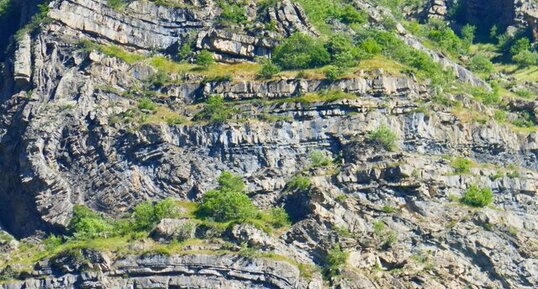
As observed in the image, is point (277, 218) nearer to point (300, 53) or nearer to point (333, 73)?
point (333, 73)

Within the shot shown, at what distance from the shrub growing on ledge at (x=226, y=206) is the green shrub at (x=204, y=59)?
13.1 meters

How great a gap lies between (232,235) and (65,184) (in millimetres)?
12889

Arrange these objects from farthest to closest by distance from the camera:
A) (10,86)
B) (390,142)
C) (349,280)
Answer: (10,86)
(390,142)
(349,280)

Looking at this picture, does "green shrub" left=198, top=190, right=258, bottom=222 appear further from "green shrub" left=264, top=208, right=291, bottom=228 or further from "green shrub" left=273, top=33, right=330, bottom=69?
"green shrub" left=273, top=33, right=330, bottom=69

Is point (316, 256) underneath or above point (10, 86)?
underneath

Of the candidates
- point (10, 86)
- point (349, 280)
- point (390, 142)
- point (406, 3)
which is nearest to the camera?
point (349, 280)

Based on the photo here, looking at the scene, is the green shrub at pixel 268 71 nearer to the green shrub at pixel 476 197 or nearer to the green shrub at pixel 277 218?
the green shrub at pixel 277 218

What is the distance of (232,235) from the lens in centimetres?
9125

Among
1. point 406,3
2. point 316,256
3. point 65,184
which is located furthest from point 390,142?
point 406,3

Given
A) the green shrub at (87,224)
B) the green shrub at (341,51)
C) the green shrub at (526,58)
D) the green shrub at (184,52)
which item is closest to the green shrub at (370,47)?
the green shrub at (341,51)

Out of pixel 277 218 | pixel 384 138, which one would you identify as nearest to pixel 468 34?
pixel 384 138

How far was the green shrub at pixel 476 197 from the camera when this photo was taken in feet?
316

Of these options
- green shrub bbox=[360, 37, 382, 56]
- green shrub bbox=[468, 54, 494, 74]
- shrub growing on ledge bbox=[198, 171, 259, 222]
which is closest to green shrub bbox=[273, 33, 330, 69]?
green shrub bbox=[360, 37, 382, 56]

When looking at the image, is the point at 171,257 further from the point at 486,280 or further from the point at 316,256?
the point at 486,280
